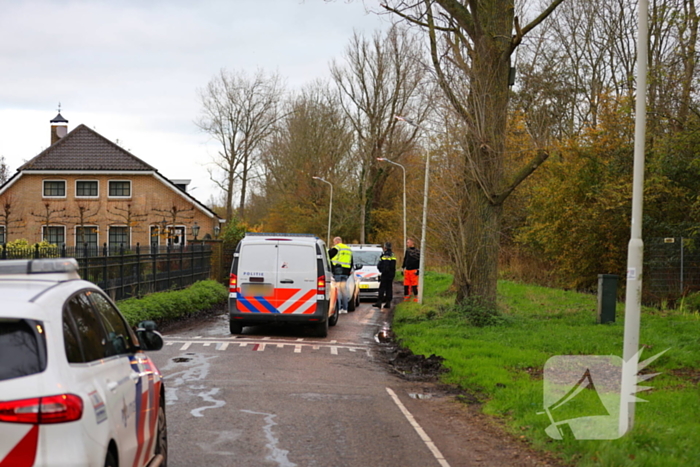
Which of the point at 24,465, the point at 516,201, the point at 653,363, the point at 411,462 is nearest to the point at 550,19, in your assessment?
the point at 516,201

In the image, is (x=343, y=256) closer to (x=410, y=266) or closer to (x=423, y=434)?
(x=410, y=266)

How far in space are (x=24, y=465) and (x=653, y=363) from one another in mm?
10407

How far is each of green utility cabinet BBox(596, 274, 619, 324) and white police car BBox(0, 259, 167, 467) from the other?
537 inches

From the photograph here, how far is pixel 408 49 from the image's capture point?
54.4 m

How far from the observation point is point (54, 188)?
152ft

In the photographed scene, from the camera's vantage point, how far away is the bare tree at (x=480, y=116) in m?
17.7

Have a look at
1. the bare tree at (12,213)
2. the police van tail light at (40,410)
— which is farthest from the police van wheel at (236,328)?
the bare tree at (12,213)

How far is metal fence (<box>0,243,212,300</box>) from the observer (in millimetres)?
16000

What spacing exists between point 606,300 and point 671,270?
8492 millimetres

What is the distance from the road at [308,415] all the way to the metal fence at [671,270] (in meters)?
13.6

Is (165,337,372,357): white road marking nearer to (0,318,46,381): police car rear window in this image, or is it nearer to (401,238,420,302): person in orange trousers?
(401,238,420,302): person in orange trousers

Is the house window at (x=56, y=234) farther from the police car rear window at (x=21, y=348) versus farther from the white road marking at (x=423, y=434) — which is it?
the police car rear window at (x=21, y=348)

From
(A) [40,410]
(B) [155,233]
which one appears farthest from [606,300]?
(B) [155,233]

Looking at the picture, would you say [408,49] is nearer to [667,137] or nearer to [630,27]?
[630,27]
